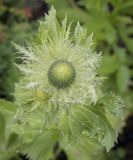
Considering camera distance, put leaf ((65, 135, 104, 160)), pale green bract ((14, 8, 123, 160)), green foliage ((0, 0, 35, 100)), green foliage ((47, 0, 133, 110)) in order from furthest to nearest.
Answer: green foliage ((0, 0, 35, 100)), green foliage ((47, 0, 133, 110)), leaf ((65, 135, 104, 160)), pale green bract ((14, 8, 123, 160))

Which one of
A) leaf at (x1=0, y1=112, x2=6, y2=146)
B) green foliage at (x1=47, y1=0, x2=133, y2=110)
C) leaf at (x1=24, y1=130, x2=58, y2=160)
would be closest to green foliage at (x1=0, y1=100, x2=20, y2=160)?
leaf at (x1=0, y1=112, x2=6, y2=146)

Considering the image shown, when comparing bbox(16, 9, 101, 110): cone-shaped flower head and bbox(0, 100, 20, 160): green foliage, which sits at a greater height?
bbox(16, 9, 101, 110): cone-shaped flower head

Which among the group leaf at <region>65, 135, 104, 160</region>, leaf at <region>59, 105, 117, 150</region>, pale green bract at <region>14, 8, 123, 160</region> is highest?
pale green bract at <region>14, 8, 123, 160</region>

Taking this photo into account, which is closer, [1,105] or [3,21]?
[1,105]

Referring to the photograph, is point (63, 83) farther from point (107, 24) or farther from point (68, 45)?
point (107, 24)

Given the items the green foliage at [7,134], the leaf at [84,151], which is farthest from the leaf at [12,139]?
the leaf at [84,151]

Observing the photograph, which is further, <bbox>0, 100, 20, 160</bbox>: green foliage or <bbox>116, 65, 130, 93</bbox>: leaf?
<bbox>116, 65, 130, 93</bbox>: leaf

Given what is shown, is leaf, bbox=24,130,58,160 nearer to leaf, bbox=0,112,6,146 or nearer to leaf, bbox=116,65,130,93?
leaf, bbox=0,112,6,146

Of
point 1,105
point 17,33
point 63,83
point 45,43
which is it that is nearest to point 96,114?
point 63,83
